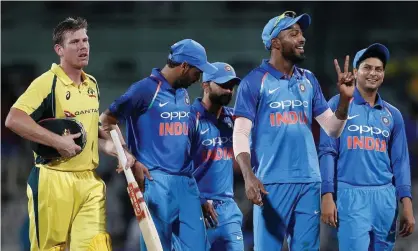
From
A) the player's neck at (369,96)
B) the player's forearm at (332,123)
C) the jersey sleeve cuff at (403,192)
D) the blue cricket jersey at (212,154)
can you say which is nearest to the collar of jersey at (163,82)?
the blue cricket jersey at (212,154)

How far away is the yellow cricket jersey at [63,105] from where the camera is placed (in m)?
5.98

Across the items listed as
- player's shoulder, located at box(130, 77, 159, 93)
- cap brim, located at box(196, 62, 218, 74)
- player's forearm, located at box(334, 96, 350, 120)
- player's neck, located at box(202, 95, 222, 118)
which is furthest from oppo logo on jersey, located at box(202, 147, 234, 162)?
player's forearm, located at box(334, 96, 350, 120)

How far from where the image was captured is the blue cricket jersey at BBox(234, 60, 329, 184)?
6.30m

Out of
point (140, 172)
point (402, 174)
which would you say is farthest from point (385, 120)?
point (140, 172)

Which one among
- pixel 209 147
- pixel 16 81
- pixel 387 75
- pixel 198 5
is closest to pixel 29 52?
pixel 16 81

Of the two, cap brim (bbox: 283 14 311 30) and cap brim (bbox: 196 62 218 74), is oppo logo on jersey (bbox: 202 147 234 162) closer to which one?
cap brim (bbox: 196 62 218 74)

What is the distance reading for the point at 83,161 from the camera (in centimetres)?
609

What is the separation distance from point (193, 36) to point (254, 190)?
740 cm

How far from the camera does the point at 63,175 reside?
238 inches

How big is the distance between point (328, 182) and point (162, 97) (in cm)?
132

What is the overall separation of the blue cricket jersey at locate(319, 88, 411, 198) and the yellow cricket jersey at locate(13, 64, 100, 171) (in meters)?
1.72

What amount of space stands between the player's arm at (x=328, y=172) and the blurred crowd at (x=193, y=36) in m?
5.66

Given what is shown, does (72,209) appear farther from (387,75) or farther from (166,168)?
(387,75)

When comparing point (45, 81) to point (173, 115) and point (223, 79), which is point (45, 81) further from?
point (223, 79)
